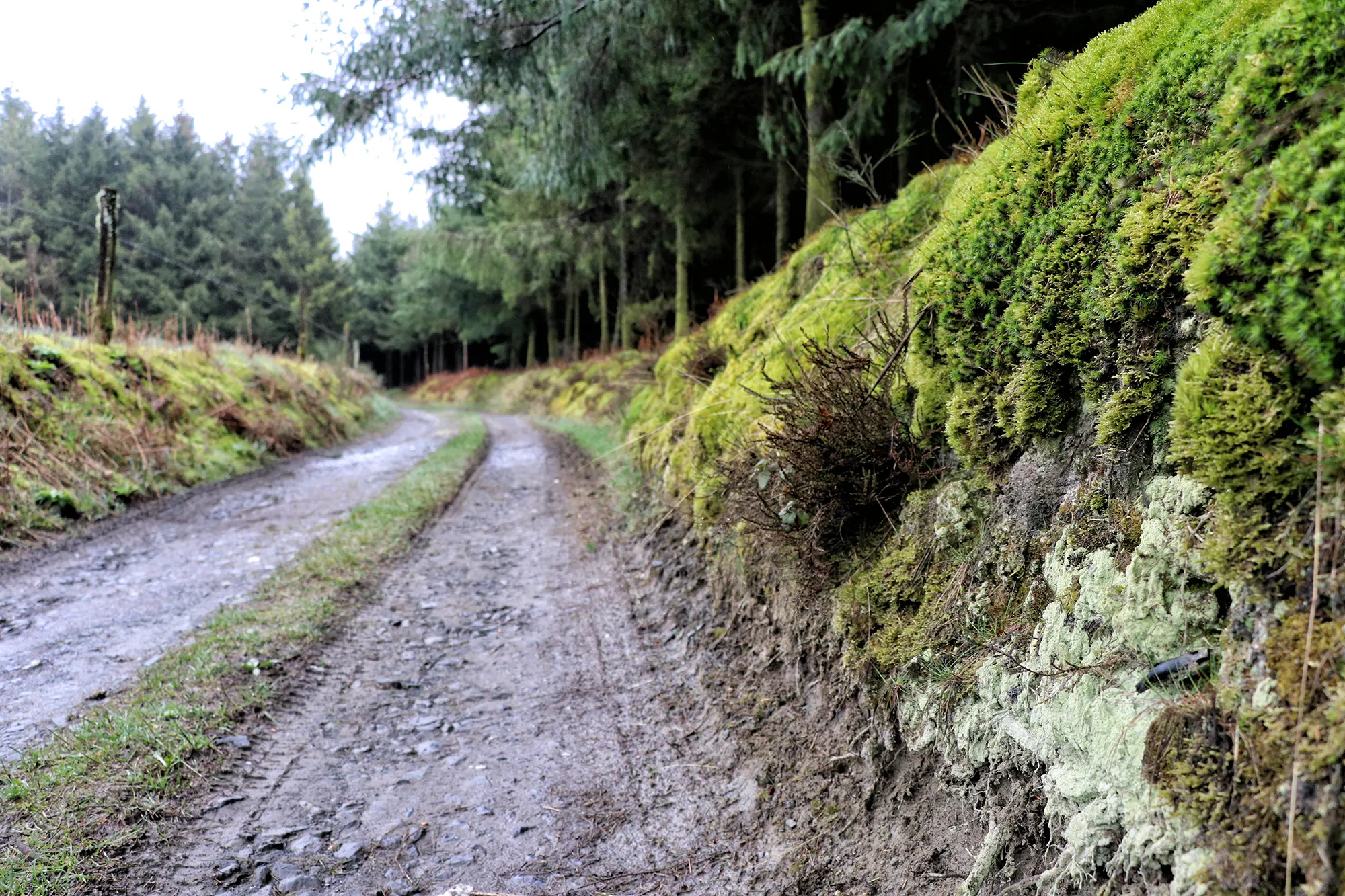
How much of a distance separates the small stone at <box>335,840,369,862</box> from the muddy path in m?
1.67

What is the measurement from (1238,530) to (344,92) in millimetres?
9197

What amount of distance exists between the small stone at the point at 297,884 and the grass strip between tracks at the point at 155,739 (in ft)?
1.88

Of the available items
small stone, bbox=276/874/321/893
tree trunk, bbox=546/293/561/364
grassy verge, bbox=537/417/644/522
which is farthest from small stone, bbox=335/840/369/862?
tree trunk, bbox=546/293/561/364

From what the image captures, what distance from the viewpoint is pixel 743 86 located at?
37.0 ft

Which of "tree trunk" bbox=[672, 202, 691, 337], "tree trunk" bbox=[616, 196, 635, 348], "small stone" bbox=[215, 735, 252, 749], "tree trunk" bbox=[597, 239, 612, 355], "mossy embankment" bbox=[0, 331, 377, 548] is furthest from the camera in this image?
"tree trunk" bbox=[597, 239, 612, 355]

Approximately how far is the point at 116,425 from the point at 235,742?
7886 mm

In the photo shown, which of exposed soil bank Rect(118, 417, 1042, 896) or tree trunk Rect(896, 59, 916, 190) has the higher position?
tree trunk Rect(896, 59, 916, 190)

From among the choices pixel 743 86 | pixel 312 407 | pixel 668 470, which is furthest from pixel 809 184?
pixel 312 407

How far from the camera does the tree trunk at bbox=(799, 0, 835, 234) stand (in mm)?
8203

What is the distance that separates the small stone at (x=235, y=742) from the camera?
3262 mm

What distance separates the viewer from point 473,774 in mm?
3248

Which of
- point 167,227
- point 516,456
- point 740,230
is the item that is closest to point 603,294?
point 740,230

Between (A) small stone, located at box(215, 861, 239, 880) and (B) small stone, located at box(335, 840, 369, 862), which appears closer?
(A) small stone, located at box(215, 861, 239, 880)

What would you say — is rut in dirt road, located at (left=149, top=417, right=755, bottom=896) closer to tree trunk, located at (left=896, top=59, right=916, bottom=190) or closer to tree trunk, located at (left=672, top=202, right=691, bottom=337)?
tree trunk, located at (left=896, top=59, right=916, bottom=190)
